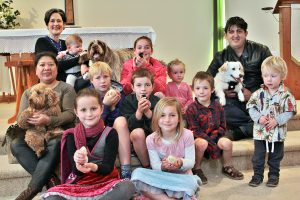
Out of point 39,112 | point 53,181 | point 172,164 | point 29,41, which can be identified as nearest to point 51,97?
point 39,112

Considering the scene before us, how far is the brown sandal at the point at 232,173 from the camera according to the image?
3002 millimetres

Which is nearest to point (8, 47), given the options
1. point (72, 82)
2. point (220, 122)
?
point (72, 82)

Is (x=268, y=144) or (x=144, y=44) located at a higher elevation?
(x=144, y=44)

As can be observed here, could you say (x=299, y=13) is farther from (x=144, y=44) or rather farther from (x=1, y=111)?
(x=1, y=111)

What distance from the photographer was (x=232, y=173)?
3021mm

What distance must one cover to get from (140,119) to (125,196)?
0.68 meters

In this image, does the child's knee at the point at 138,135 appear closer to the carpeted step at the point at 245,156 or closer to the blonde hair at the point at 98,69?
the blonde hair at the point at 98,69

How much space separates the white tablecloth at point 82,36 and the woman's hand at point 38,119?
2.09m

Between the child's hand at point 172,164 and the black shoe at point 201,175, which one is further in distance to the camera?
the black shoe at point 201,175

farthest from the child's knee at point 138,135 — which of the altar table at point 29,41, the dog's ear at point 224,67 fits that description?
the altar table at point 29,41

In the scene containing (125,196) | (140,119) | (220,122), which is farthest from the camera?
(220,122)

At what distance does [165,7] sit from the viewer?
25.6 feet

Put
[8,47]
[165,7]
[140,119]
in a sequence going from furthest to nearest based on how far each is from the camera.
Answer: [165,7]
[8,47]
[140,119]

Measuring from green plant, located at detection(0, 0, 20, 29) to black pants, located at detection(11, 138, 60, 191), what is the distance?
454 cm
